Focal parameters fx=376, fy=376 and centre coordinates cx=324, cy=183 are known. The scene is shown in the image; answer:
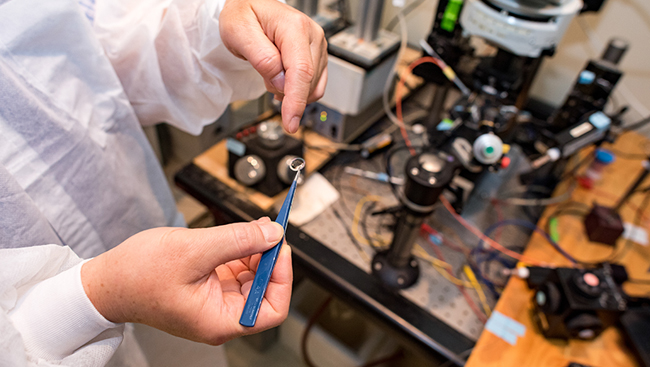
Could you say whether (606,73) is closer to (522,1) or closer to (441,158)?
(522,1)

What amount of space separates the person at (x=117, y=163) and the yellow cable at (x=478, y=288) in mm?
552

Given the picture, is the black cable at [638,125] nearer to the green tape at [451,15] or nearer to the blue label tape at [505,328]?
the green tape at [451,15]

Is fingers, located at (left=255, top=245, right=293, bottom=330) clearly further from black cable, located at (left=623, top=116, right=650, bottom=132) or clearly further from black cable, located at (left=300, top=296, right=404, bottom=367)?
black cable, located at (left=623, top=116, right=650, bottom=132)

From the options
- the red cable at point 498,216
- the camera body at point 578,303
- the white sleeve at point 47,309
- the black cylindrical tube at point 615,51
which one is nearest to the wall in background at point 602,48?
the black cylindrical tube at point 615,51

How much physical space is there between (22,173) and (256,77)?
1.25ft

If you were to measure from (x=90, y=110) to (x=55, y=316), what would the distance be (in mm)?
311

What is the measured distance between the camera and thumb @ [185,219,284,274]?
1.32 ft

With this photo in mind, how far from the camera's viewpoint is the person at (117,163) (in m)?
0.40

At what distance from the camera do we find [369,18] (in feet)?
3.39

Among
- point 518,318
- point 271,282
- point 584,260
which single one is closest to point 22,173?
point 271,282

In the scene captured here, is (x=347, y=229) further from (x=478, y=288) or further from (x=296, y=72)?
(x=296, y=72)

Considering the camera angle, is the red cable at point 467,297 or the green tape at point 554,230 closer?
the red cable at point 467,297

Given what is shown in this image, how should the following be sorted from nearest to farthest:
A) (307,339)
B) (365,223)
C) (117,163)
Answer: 1. (117,163)
2. (365,223)
3. (307,339)

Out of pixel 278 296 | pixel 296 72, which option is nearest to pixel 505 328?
pixel 278 296
